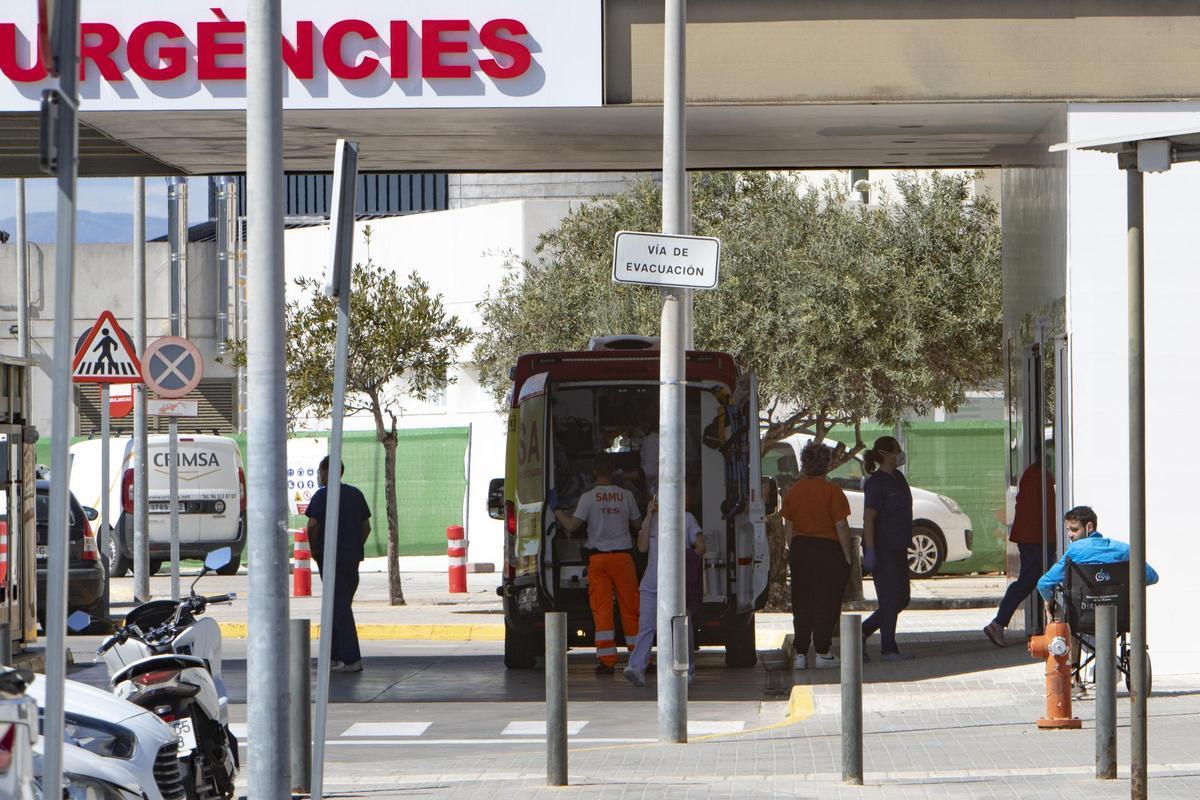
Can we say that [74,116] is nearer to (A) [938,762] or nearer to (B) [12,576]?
(A) [938,762]

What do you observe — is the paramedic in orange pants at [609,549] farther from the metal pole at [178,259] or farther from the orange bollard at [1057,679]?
the metal pole at [178,259]

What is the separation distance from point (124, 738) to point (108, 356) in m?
9.26

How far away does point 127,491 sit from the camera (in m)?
25.3

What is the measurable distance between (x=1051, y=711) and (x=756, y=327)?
9701 millimetres

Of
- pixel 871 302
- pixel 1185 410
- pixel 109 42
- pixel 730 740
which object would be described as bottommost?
pixel 730 740

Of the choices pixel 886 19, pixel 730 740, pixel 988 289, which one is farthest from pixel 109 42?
pixel 988 289

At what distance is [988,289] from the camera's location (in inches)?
808

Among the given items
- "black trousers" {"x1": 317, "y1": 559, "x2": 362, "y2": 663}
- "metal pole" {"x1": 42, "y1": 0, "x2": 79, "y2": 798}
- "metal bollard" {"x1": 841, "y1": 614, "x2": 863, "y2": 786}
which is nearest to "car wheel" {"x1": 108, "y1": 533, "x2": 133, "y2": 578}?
"black trousers" {"x1": 317, "y1": 559, "x2": 362, "y2": 663}

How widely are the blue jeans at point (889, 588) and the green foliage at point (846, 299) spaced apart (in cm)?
486

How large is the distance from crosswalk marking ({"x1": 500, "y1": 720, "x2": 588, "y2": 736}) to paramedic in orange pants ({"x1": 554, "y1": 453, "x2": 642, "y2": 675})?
6.46ft

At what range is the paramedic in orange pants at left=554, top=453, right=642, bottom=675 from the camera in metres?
13.5

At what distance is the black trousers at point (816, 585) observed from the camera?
13.6 m

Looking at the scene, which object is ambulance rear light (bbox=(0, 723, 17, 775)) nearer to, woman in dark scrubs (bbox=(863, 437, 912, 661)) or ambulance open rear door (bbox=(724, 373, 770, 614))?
ambulance open rear door (bbox=(724, 373, 770, 614))

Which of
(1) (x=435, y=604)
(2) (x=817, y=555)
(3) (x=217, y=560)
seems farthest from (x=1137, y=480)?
(1) (x=435, y=604)
